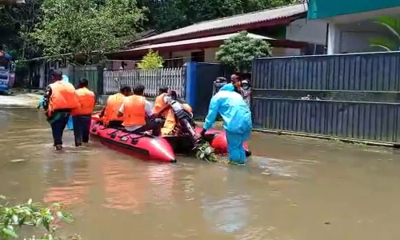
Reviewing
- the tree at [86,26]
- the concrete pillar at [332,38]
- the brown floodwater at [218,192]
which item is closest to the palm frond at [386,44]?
the concrete pillar at [332,38]

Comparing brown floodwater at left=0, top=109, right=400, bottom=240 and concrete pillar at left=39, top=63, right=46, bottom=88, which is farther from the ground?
concrete pillar at left=39, top=63, right=46, bottom=88

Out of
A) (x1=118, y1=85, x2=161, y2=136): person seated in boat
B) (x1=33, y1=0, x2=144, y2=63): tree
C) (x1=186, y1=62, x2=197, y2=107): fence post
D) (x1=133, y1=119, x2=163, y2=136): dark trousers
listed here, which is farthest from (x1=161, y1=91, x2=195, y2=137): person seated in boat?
(x1=33, y1=0, x2=144, y2=63): tree

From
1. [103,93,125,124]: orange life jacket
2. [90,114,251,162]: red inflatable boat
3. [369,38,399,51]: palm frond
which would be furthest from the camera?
[369,38,399,51]: palm frond

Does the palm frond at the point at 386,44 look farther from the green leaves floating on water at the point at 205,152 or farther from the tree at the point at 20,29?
the tree at the point at 20,29

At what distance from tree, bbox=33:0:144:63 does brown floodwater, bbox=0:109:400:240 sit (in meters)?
16.2

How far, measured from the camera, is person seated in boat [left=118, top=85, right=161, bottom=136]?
1107 centimetres

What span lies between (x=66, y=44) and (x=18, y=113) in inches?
303

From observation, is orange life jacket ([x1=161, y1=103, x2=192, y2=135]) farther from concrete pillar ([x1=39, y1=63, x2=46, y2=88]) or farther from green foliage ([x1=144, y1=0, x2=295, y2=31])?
concrete pillar ([x1=39, y1=63, x2=46, y2=88])

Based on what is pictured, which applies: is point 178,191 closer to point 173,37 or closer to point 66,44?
point 173,37

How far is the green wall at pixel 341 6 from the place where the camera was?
15.4 meters

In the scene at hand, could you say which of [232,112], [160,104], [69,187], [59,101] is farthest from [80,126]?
[69,187]

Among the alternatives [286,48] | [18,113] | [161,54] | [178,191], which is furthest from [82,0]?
[178,191]

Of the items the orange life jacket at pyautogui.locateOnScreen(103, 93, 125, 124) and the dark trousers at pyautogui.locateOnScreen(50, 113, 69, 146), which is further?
the orange life jacket at pyautogui.locateOnScreen(103, 93, 125, 124)

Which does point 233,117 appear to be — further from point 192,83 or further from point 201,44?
point 201,44
